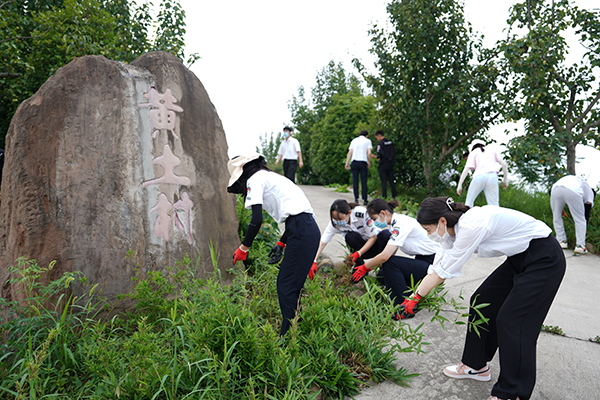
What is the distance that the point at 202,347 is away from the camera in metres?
2.49

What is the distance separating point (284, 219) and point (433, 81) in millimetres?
6896

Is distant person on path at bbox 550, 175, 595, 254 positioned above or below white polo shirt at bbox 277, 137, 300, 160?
below

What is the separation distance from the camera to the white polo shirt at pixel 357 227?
174 inches

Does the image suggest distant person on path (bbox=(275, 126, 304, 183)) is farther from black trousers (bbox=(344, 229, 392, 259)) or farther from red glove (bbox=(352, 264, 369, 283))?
red glove (bbox=(352, 264, 369, 283))

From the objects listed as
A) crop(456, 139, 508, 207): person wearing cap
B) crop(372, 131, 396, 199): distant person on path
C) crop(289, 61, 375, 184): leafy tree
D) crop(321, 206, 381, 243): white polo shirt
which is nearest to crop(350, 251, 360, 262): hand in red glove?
crop(321, 206, 381, 243): white polo shirt

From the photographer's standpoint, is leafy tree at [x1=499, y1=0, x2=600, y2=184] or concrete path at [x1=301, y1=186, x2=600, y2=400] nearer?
concrete path at [x1=301, y1=186, x2=600, y2=400]

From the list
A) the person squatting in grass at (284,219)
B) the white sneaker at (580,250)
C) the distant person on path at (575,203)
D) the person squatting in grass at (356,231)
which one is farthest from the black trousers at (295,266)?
the white sneaker at (580,250)

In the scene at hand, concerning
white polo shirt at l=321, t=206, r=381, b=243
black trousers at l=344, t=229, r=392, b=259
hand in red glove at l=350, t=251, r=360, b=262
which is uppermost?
white polo shirt at l=321, t=206, r=381, b=243

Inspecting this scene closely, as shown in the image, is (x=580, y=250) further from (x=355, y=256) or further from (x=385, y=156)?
(x=355, y=256)

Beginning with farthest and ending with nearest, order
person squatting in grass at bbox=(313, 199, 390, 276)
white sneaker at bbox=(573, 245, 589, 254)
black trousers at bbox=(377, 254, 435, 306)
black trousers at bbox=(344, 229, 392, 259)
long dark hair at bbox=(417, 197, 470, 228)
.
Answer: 1. white sneaker at bbox=(573, 245, 589, 254)
2. black trousers at bbox=(344, 229, 392, 259)
3. person squatting in grass at bbox=(313, 199, 390, 276)
4. black trousers at bbox=(377, 254, 435, 306)
5. long dark hair at bbox=(417, 197, 470, 228)

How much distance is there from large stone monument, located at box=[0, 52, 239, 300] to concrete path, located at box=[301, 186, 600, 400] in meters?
2.11

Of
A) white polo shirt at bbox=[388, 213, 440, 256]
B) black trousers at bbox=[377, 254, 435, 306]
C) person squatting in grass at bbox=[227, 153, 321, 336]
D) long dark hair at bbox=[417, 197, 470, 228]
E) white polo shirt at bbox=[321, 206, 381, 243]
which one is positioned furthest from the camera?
white polo shirt at bbox=[321, 206, 381, 243]

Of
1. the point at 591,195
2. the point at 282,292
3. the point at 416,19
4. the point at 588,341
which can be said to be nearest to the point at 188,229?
the point at 282,292

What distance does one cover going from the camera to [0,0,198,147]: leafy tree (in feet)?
23.2
